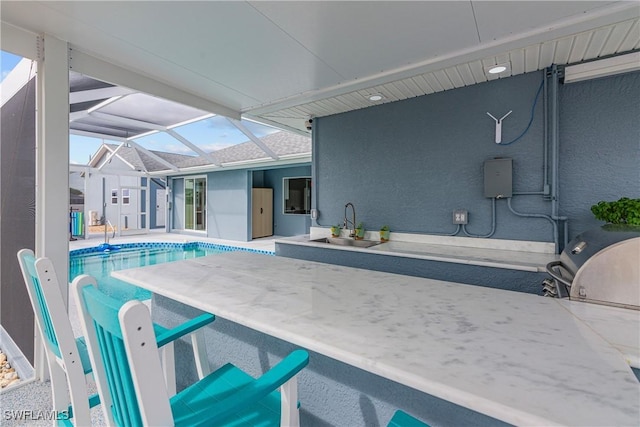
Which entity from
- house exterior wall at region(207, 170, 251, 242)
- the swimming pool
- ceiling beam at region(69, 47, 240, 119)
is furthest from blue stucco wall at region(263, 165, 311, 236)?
ceiling beam at region(69, 47, 240, 119)

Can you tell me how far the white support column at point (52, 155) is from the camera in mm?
1987

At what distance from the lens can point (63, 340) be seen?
0.98m

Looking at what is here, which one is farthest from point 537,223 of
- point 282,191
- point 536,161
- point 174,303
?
point 282,191

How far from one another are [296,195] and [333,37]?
25.1 feet

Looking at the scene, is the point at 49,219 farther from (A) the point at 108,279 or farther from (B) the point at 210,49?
(A) the point at 108,279

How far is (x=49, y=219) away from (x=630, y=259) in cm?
315

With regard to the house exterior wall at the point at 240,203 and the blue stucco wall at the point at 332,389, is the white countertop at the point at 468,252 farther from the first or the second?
the house exterior wall at the point at 240,203

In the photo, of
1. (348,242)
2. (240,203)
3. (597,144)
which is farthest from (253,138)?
(597,144)

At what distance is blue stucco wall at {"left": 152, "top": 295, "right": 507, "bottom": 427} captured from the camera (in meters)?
0.94

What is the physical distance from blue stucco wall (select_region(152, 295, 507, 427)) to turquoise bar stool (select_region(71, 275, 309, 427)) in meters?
0.23

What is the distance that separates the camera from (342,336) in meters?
0.82

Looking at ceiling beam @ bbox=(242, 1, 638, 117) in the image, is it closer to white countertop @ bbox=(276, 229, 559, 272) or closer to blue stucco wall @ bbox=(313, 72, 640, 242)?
blue stucco wall @ bbox=(313, 72, 640, 242)

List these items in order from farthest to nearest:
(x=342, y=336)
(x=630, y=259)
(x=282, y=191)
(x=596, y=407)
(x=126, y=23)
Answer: (x=282, y=191)
(x=126, y=23)
(x=630, y=259)
(x=342, y=336)
(x=596, y=407)

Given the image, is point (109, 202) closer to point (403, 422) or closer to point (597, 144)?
point (403, 422)
